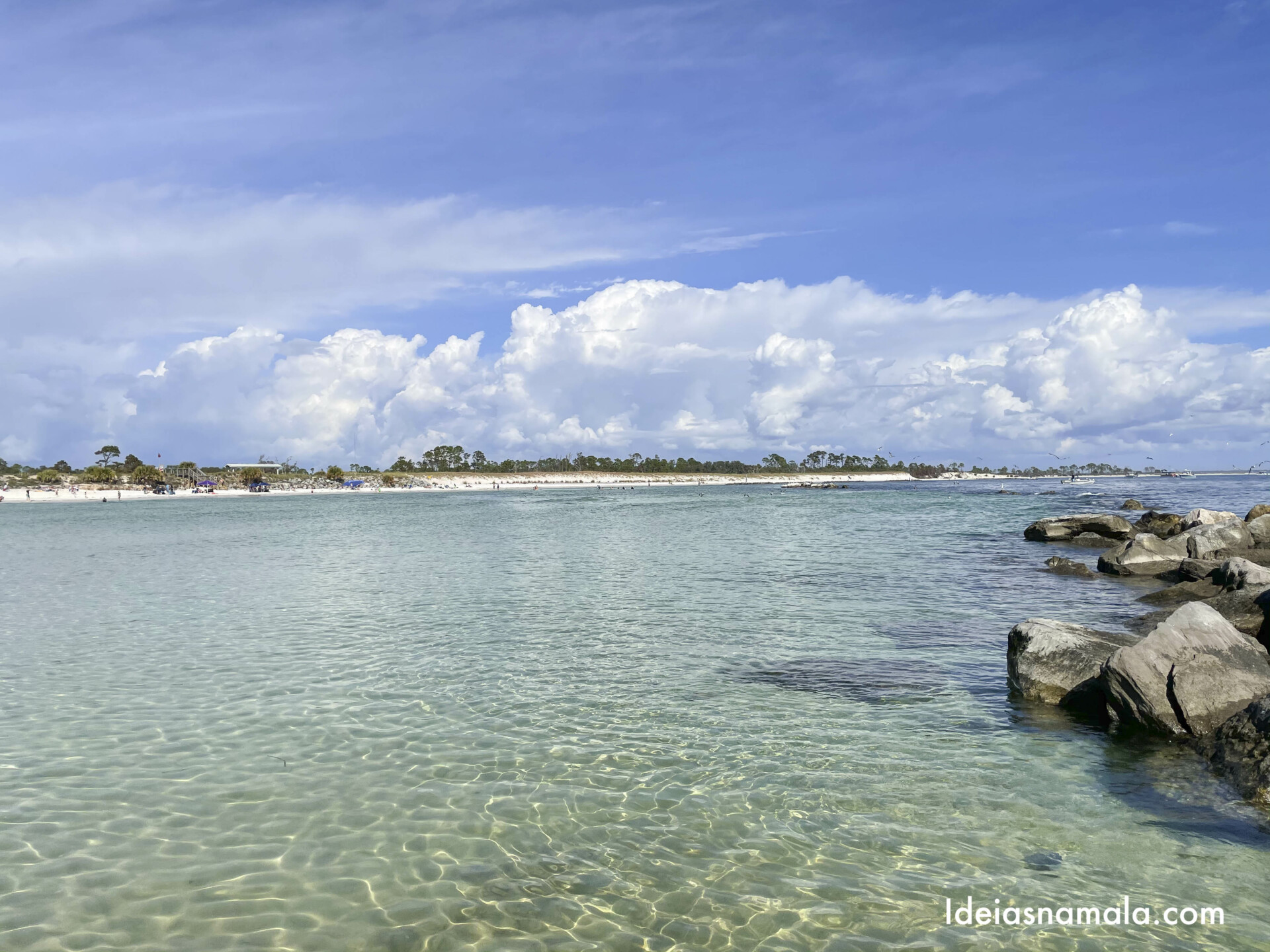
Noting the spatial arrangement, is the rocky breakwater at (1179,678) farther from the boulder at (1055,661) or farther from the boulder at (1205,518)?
the boulder at (1205,518)

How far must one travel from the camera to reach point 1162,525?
4078cm

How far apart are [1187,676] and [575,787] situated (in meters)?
8.75

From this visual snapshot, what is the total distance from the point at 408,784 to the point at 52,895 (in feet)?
11.7

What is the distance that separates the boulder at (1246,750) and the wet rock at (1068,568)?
19.5 metres

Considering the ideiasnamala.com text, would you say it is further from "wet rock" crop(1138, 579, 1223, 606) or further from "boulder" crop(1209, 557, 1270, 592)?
"wet rock" crop(1138, 579, 1223, 606)

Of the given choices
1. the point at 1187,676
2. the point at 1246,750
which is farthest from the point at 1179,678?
the point at 1246,750

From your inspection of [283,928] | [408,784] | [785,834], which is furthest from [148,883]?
[785,834]

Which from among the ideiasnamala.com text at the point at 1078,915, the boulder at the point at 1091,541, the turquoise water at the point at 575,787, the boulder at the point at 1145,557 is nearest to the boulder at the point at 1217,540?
the boulder at the point at 1145,557

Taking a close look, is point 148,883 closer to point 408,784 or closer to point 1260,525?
point 408,784

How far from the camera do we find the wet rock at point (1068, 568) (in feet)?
93.9

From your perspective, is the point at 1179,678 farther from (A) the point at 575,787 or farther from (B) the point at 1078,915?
(A) the point at 575,787

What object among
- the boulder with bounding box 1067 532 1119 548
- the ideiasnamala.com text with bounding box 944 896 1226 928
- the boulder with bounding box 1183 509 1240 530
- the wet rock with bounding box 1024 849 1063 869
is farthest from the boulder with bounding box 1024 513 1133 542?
the ideiasnamala.com text with bounding box 944 896 1226 928

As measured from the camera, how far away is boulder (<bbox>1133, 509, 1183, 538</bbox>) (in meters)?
39.5

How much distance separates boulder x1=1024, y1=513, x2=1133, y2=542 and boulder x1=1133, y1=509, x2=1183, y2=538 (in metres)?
1.18
